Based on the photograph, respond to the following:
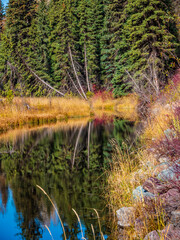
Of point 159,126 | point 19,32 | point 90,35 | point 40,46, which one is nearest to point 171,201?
point 159,126

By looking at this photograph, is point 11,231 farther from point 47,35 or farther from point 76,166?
point 47,35

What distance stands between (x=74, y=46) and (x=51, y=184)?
28.7 m

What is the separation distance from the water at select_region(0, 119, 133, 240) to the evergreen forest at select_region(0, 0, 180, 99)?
43.7 feet

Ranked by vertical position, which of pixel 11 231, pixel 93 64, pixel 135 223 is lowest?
pixel 11 231

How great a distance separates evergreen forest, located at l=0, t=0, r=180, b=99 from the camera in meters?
22.5

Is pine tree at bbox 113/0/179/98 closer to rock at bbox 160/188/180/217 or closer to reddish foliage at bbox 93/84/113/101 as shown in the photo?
reddish foliage at bbox 93/84/113/101

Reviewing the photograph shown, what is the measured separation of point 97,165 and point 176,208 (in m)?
4.25

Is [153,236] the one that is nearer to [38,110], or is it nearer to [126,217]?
[126,217]

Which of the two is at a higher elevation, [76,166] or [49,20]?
[49,20]

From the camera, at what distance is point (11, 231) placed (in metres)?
3.92

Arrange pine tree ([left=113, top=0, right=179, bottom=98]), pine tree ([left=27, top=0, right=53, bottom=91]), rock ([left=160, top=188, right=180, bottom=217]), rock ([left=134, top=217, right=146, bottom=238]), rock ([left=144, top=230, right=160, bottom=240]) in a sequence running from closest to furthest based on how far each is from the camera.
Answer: rock ([left=144, top=230, right=160, bottom=240]), rock ([left=160, top=188, right=180, bottom=217]), rock ([left=134, top=217, right=146, bottom=238]), pine tree ([left=113, top=0, right=179, bottom=98]), pine tree ([left=27, top=0, right=53, bottom=91])

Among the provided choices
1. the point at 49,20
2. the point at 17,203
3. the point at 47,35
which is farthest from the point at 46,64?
the point at 17,203

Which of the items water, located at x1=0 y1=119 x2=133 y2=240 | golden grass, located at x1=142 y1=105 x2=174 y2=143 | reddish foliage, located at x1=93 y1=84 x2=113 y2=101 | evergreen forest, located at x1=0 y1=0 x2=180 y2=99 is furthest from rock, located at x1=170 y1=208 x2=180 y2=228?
reddish foliage, located at x1=93 y1=84 x2=113 y2=101

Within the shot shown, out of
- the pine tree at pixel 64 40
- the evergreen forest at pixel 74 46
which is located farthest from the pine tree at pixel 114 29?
the pine tree at pixel 64 40
